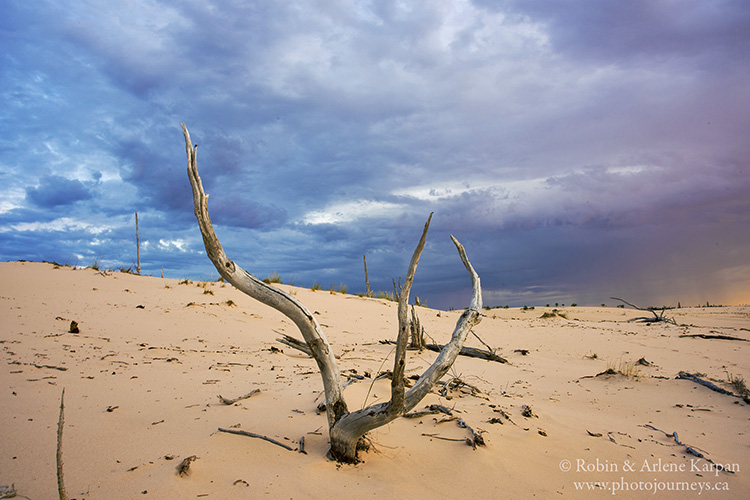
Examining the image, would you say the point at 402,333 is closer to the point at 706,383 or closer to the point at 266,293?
the point at 266,293

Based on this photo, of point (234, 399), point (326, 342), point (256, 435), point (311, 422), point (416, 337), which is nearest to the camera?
point (326, 342)

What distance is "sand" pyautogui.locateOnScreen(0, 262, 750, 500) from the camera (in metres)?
2.79

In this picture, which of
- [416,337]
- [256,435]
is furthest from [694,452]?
[416,337]

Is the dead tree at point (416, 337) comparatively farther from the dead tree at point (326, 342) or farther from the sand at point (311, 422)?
the dead tree at point (326, 342)

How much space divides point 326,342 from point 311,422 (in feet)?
3.98

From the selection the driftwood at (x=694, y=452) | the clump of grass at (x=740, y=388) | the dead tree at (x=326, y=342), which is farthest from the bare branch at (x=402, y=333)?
the clump of grass at (x=740, y=388)

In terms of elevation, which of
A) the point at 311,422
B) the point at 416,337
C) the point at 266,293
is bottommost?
the point at 311,422

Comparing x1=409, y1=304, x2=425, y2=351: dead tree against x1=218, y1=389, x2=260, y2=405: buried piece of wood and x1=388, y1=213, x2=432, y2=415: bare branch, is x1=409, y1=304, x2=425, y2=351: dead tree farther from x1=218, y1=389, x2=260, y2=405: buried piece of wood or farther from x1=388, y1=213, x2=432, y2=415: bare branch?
x1=388, y1=213, x2=432, y2=415: bare branch

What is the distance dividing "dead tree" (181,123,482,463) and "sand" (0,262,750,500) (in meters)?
0.31

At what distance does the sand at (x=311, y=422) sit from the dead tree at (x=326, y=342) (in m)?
0.31

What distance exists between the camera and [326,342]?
9.42 ft

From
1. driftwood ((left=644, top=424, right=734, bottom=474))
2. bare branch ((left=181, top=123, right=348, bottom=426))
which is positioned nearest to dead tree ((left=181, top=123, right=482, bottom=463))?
bare branch ((left=181, top=123, right=348, bottom=426))

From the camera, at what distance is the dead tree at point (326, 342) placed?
2.42 meters

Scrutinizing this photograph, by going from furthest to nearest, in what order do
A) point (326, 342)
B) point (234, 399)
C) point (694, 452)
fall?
point (234, 399) → point (694, 452) → point (326, 342)
